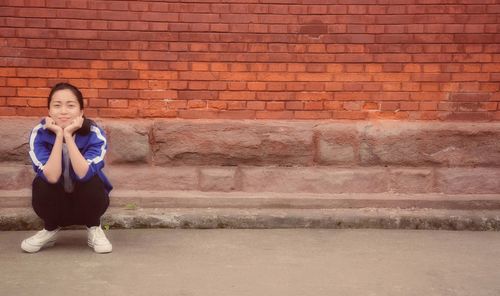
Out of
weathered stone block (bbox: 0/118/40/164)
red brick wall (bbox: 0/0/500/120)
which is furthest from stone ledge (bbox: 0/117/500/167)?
weathered stone block (bbox: 0/118/40/164)

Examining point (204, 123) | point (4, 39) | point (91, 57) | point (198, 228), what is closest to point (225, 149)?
point (204, 123)

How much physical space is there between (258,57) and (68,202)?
195 centimetres

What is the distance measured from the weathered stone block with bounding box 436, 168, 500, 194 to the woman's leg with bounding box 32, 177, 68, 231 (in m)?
3.05

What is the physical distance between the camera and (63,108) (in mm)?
3723

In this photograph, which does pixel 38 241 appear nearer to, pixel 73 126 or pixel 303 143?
pixel 73 126

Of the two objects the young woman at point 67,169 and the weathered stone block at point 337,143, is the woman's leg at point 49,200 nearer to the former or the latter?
the young woman at point 67,169

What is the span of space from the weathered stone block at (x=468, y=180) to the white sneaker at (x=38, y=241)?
3132 mm

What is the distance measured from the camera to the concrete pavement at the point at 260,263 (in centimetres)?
325

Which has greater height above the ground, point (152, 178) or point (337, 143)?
point (337, 143)

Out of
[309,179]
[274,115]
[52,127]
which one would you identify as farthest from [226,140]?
[52,127]

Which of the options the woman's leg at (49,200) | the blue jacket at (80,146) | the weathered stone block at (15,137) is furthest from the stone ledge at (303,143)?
the woman's leg at (49,200)

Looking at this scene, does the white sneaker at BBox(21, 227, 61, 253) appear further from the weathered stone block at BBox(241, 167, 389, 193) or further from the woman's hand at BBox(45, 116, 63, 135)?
the weathered stone block at BBox(241, 167, 389, 193)

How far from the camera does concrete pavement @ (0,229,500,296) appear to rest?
3252 mm

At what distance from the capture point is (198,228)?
4473 millimetres
